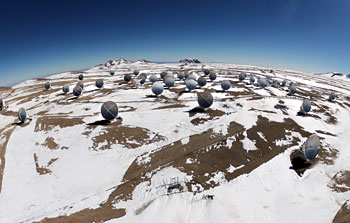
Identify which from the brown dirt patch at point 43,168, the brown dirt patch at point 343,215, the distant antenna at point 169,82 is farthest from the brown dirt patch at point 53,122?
the brown dirt patch at point 343,215

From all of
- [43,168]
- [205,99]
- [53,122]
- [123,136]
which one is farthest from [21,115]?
[205,99]

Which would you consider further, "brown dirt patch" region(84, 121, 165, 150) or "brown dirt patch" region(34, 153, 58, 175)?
"brown dirt patch" region(84, 121, 165, 150)

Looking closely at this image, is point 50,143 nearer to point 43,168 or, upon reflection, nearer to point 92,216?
point 43,168

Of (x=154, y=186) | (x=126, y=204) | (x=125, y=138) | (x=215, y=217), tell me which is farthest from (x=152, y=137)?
(x=215, y=217)

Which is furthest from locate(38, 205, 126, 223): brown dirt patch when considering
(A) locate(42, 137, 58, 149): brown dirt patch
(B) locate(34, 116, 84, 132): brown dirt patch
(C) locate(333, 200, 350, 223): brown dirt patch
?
(B) locate(34, 116, 84, 132): brown dirt patch

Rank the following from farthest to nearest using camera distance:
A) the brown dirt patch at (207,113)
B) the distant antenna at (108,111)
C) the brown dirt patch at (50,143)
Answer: the brown dirt patch at (207,113) < the distant antenna at (108,111) < the brown dirt patch at (50,143)

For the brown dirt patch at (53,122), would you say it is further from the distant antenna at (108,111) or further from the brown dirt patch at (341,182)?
the brown dirt patch at (341,182)

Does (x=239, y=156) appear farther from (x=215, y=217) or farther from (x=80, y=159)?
(x=80, y=159)

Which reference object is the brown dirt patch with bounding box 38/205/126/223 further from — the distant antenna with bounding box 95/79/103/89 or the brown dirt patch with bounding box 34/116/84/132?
the distant antenna with bounding box 95/79/103/89
